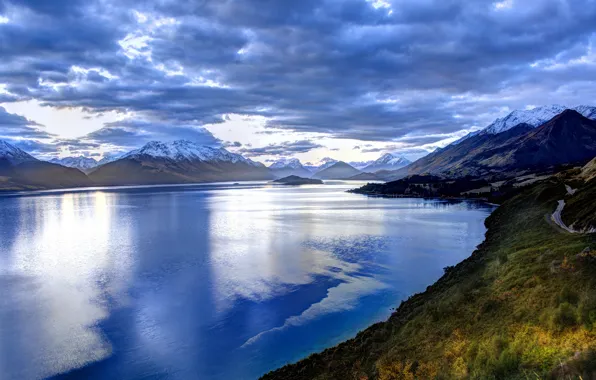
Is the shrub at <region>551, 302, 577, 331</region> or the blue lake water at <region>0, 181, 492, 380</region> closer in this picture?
the shrub at <region>551, 302, 577, 331</region>

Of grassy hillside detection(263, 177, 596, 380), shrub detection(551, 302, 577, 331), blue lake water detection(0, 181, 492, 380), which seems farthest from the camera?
blue lake water detection(0, 181, 492, 380)

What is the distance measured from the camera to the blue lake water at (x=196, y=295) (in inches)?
1123

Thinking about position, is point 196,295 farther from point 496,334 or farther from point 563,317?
point 563,317

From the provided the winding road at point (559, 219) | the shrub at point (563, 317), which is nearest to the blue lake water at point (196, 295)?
the winding road at point (559, 219)

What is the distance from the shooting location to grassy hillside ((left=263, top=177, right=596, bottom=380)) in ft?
50.0

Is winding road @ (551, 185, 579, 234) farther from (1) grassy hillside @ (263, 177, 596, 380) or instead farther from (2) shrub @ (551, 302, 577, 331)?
(2) shrub @ (551, 302, 577, 331)

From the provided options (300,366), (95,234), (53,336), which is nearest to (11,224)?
(95,234)

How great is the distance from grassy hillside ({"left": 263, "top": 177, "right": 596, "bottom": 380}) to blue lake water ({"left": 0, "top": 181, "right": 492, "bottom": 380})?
4838 millimetres

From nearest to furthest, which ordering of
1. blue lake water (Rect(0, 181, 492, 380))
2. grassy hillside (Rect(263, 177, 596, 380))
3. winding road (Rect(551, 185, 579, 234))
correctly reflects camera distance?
grassy hillside (Rect(263, 177, 596, 380)), blue lake water (Rect(0, 181, 492, 380)), winding road (Rect(551, 185, 579, 234))

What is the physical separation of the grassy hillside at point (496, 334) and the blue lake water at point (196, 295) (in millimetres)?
4838

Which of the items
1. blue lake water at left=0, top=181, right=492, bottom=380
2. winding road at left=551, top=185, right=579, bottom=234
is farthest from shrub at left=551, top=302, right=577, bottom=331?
winding road at left=551, top=185, right=579, bottom=234

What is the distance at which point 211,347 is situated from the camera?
1187 inches

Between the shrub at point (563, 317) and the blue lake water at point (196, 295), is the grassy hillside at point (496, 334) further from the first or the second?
the blue lake water at point (196, 295)

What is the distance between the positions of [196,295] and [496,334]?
30861 mm
